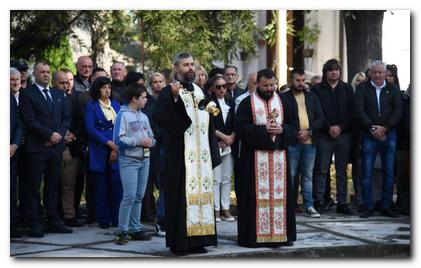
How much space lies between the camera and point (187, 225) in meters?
10.7

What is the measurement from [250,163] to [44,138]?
232 centimetres

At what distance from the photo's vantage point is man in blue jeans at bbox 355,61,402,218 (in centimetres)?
1344

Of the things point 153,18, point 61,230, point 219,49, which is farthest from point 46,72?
point 219,49

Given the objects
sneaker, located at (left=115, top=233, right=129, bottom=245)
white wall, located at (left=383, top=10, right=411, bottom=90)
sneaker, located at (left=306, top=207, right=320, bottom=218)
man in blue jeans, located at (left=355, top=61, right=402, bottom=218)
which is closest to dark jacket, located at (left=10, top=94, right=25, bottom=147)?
sneaker, located at (left=115, top=233, right=129, bottom=245)

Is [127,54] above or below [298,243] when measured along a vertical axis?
above

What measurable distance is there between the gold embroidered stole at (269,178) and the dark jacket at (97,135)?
193 centimetres

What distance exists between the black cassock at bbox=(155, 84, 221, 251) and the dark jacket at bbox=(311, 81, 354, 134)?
3.39 metres

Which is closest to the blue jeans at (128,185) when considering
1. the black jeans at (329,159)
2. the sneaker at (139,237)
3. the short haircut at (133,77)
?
the sneaker at (139,237)

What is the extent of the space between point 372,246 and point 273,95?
1949 millimetres

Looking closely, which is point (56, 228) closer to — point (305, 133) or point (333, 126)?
point (305, 133)

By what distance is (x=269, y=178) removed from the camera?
11445 mm

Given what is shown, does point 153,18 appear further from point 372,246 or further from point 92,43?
Result: point 372,246

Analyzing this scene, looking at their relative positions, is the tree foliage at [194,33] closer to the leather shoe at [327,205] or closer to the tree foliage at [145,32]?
the tree foliage at [145,32]

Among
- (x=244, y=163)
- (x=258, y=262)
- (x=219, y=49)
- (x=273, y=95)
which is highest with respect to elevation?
(x=219, y=49)
